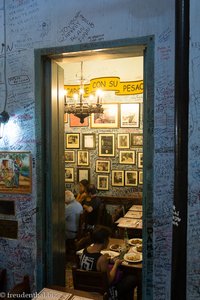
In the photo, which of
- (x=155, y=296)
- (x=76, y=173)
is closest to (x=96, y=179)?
(x=76, y=173)

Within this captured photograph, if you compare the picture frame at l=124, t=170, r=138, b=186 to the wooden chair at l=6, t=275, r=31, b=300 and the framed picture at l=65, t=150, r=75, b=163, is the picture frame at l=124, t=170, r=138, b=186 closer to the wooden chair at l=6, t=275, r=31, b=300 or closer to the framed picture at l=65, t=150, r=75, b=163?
the framed picture at l=65, t=150, r=75, b=163

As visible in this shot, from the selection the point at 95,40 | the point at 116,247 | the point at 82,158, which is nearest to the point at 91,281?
the point at 116,247

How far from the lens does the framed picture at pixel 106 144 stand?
23.6 feet

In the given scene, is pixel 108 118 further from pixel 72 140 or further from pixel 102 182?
pixel 102 182

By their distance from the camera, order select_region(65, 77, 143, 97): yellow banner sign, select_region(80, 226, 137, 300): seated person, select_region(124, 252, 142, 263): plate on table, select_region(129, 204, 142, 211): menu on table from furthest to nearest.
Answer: select_region(129, 204, 142, 211): menu on table → select_region(65, 77, 143, 97): yellow banner sign → select_region(124, 252, 142, 263): plate on table → select_region(80, 226, 137, 300): seated person

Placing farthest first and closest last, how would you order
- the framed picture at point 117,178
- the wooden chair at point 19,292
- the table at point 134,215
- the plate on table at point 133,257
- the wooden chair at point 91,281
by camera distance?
the framed picture at point 117,178 → the table at point 134,215 → the plate on table at point 133,257 → the wooden chair at point 91,281 → the wooden chair at point 19,292

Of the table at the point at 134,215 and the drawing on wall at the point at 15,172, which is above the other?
the drawing on wall at the point at 15,172

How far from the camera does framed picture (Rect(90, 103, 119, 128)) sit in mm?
7156

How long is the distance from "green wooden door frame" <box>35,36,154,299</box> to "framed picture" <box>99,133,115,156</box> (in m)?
3.79

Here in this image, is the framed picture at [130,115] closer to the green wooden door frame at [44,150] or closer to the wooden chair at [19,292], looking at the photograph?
the green wooden door frame at [44,150]

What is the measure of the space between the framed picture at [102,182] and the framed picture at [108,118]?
1.30 m

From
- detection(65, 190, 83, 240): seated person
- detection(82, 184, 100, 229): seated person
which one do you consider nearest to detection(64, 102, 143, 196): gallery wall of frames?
detection(82, 184, 100, 229): seated person

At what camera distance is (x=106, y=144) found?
7.26 metres

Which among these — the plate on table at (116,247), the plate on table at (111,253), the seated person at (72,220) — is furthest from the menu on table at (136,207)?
the plate on table at (111,253)
